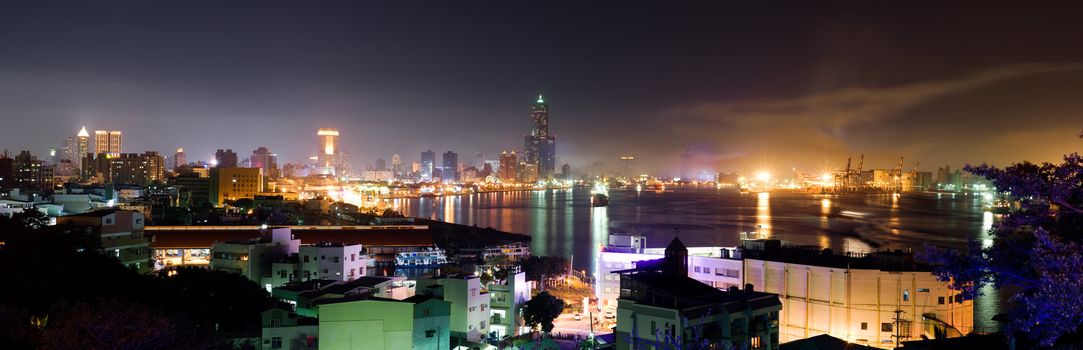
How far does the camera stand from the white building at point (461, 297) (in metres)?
4.99

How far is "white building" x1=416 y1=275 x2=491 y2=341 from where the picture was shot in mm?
4992

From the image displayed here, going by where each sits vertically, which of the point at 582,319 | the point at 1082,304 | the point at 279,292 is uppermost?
the point at 1082,304

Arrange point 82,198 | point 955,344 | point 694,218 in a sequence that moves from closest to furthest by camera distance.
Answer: point 955,344 < point 82,198 < point 694,218

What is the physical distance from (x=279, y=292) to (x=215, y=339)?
1.74 meters

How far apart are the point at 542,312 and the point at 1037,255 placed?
390cm

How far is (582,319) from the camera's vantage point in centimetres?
634

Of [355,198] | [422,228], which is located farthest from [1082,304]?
[355,198]

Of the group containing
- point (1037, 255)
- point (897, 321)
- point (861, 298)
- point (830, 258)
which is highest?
point (1037, 255)

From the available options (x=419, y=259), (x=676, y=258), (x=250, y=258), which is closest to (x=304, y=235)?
(x=419, y=259)

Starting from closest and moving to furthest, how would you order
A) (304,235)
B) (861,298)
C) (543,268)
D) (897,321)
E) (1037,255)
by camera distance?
(1037,255) < (897,321) < (861,298) < (543,268) < (304,235)

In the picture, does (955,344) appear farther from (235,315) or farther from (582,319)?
(235,315)

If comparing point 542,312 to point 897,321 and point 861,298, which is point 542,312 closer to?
point 861,298

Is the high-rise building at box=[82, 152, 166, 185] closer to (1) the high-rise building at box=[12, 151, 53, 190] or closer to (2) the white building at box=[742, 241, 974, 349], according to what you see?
(1) the high-rise building at box=[12, 151, 53, 190]

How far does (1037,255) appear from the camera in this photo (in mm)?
1692
